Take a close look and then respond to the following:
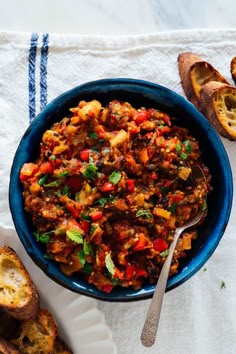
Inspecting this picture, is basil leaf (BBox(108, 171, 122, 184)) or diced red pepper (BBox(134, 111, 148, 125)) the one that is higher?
diced red pepper (BBox(134, 111, 148, 125))

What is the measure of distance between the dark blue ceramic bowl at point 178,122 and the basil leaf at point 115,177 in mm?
461

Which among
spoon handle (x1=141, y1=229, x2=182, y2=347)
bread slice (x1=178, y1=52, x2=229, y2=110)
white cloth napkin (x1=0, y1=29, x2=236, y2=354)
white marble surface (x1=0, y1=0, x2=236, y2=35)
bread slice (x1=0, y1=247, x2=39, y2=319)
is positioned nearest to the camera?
spoon handle (x1=141, y1=229, x2=182, y2=347)

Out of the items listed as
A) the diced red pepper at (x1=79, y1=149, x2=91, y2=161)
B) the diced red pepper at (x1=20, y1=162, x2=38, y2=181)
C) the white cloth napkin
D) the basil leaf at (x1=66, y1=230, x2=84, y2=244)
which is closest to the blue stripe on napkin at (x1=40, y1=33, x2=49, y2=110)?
the white cloth napkin

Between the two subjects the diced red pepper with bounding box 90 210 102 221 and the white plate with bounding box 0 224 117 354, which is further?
the white plate with bounding box 0 224 117 354

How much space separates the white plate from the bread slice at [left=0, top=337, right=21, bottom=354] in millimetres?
275

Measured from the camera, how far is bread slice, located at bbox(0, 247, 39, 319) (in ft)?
9.86

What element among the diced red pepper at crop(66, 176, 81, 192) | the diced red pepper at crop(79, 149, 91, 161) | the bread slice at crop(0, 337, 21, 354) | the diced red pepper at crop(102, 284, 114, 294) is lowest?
the bread slice at crop(0, 337, 21, 354)

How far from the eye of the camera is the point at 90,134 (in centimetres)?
283

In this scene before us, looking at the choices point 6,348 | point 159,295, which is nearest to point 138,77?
point 159,295

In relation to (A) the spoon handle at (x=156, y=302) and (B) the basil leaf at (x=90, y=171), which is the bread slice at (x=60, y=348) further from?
(B) the basil leaf at (x=90, y=171)

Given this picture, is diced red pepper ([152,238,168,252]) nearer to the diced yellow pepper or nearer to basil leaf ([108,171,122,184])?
the diced yellow pepper

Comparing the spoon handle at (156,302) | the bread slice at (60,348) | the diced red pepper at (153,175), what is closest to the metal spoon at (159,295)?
the spoon handle at (156,302)

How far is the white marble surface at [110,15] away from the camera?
3.51 m

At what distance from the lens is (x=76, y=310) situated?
10.3ft
